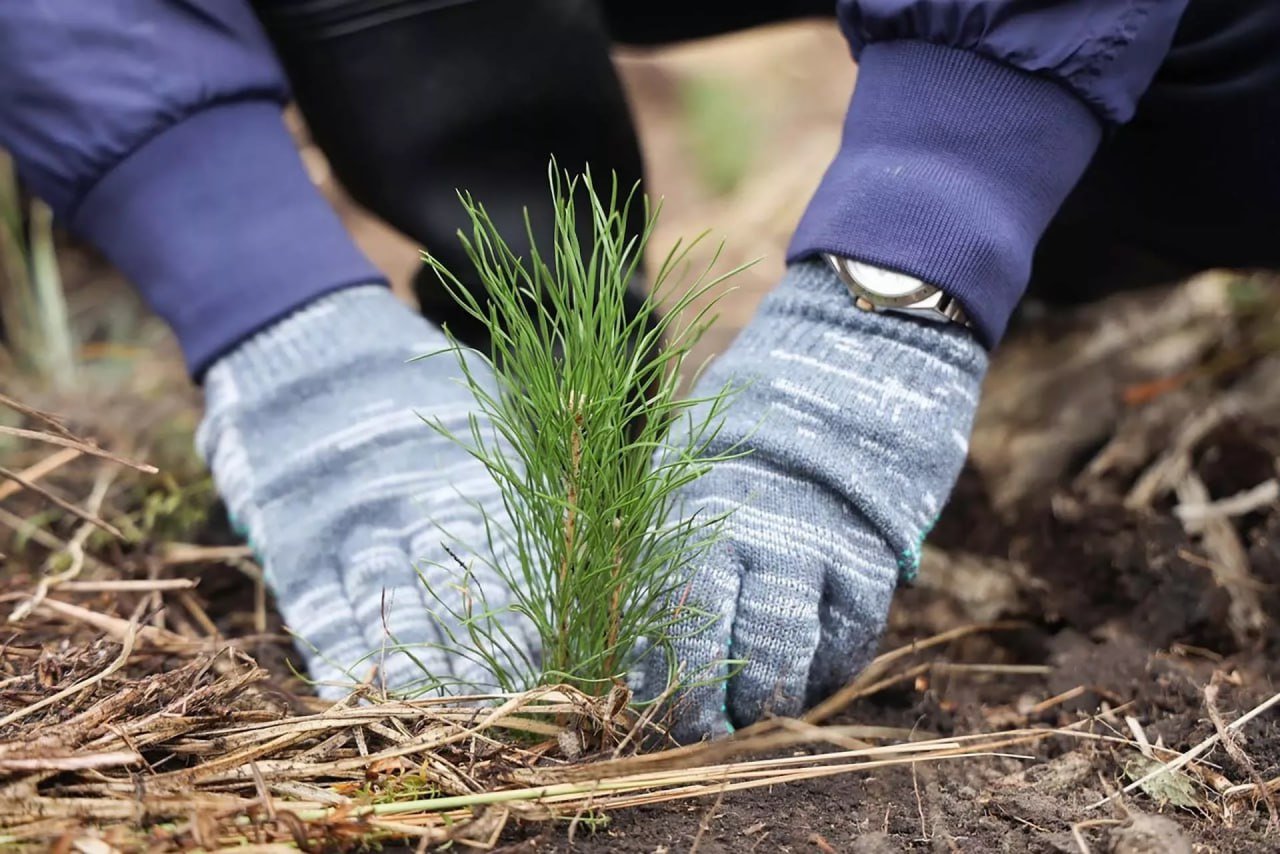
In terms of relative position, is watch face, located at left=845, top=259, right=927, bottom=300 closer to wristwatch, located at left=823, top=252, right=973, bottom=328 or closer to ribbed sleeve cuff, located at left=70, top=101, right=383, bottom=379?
wristwatch, located at left=823, top=252, right=973, bottom=328

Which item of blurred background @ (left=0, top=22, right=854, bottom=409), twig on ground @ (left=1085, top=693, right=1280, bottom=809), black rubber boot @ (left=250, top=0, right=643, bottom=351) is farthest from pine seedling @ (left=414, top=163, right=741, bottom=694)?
blurred background @ (left=0, top=22, right=854, bottom=409)

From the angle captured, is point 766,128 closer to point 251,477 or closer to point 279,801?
point 251,477

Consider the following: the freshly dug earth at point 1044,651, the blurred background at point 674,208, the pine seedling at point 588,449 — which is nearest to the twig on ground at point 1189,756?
→ the freshly dug earth at point 1044,651

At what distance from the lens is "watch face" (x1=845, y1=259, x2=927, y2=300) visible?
1070 millimetres

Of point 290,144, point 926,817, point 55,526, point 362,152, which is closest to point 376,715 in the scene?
point 926,817

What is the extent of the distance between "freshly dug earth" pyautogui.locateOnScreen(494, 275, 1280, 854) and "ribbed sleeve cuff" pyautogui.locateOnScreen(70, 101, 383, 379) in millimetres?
848

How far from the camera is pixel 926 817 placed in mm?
870

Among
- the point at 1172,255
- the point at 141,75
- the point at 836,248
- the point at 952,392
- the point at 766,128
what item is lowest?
the point at 766,128

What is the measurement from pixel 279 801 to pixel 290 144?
1.01m

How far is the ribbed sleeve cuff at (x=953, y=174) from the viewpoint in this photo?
105cm

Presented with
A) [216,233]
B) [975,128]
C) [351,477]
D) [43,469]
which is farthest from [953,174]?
[43,469]

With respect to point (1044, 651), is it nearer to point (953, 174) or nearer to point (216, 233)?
point (953, 174)

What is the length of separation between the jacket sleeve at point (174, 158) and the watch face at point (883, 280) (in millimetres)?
681

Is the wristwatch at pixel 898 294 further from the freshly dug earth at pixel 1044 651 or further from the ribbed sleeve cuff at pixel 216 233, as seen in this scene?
the ribbed sleeve cuff at pixel 216 233
